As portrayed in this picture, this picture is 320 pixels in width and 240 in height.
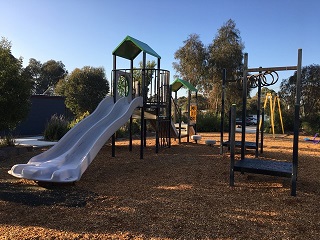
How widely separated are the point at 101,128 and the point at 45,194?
98.8 inches

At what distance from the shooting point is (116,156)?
26.9 ft

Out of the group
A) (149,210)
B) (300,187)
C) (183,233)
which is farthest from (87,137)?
(300,187)

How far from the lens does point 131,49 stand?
8.96 m

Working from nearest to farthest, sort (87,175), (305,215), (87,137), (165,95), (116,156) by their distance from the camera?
(305,215) < (87,175) < (87,137) < (116,156) < (165,95)

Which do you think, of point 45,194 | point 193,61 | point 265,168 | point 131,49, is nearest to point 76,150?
point 45,194

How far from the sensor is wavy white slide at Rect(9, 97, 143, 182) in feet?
16.1

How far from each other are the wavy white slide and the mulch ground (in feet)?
0.83

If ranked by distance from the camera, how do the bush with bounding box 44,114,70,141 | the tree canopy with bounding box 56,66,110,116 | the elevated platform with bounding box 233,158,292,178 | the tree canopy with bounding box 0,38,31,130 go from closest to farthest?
the elevated platform with bounding box 233,158,292,178
the tree canopy with bounding box 0,38,31,130
the bush with bounding box 44,114,70,141
the tree canopy with bounding box 56,66,110,116

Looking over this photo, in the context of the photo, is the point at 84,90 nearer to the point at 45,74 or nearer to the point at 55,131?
the point at 55,131

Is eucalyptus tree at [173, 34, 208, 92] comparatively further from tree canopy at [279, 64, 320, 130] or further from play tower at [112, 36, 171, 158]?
play tower at [112, 36, 171, 158]

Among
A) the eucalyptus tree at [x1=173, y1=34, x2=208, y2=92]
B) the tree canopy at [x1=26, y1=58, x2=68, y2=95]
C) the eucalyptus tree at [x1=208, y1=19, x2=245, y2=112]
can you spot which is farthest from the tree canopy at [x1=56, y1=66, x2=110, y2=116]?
the tree canopy at [x1=26, y1=58, x2=68, y2=95]

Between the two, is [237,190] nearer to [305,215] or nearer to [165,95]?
[305,215]

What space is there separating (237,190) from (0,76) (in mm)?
7312

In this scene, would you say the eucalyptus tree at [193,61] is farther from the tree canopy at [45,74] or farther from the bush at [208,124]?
the tree canopy at [45,74]
